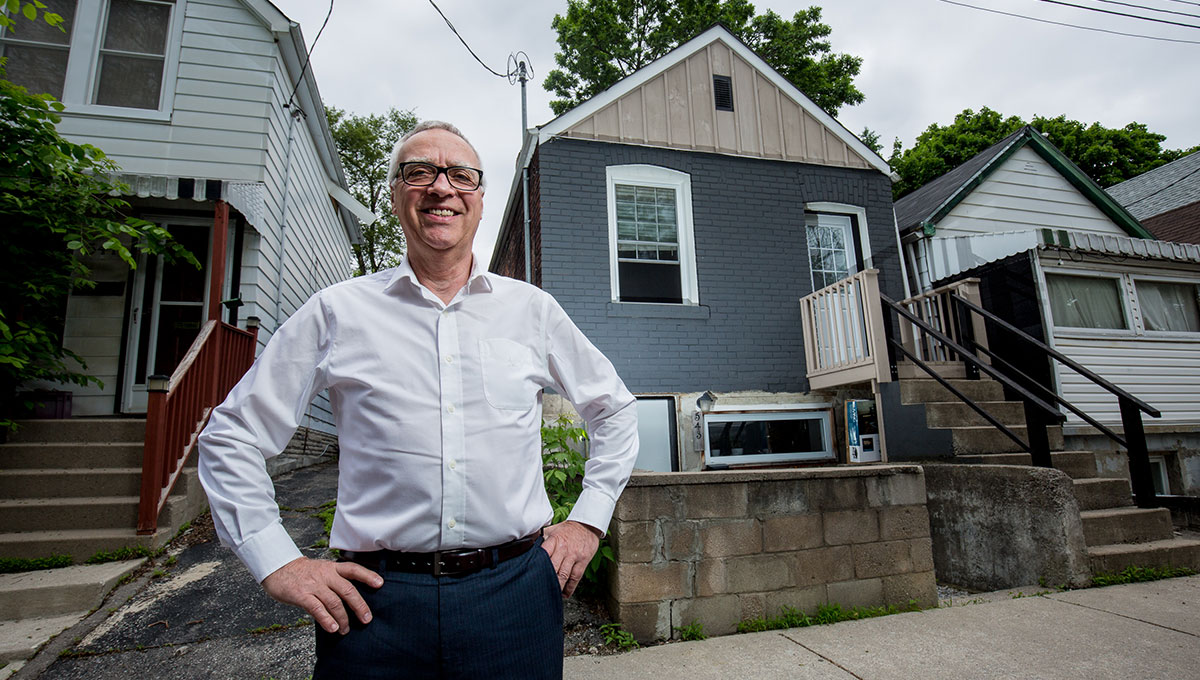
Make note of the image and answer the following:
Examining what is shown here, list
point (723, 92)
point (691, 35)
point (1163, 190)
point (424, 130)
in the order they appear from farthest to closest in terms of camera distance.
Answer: point (691, 35), point (1163, 190), point (723, 92), point (424, 130)

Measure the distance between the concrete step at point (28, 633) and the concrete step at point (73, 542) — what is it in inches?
25.2

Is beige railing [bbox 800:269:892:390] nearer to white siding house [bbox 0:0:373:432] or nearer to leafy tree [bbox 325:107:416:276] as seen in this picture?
white siding house [bbox 0:0:373:432]

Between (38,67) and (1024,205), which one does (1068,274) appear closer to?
(1024,205)

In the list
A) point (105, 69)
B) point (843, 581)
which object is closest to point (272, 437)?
point (843, 581)

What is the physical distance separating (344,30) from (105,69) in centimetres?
254

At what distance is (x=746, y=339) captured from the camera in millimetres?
6656

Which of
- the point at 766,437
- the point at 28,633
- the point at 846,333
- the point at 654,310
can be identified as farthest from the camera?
the point at 766,437

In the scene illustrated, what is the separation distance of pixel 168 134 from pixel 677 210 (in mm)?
5669

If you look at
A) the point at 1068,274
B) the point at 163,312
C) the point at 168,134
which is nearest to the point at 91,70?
the point at 168,134

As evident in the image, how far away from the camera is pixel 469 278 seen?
4.99 feet

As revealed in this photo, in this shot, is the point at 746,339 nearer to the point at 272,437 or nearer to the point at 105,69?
the point at 272,437

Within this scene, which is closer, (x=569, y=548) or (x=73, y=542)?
(x=569, y=548)

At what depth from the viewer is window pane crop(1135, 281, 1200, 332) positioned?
8258 mm

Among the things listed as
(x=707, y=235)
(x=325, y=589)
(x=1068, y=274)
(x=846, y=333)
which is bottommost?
(x=325, y=589)
